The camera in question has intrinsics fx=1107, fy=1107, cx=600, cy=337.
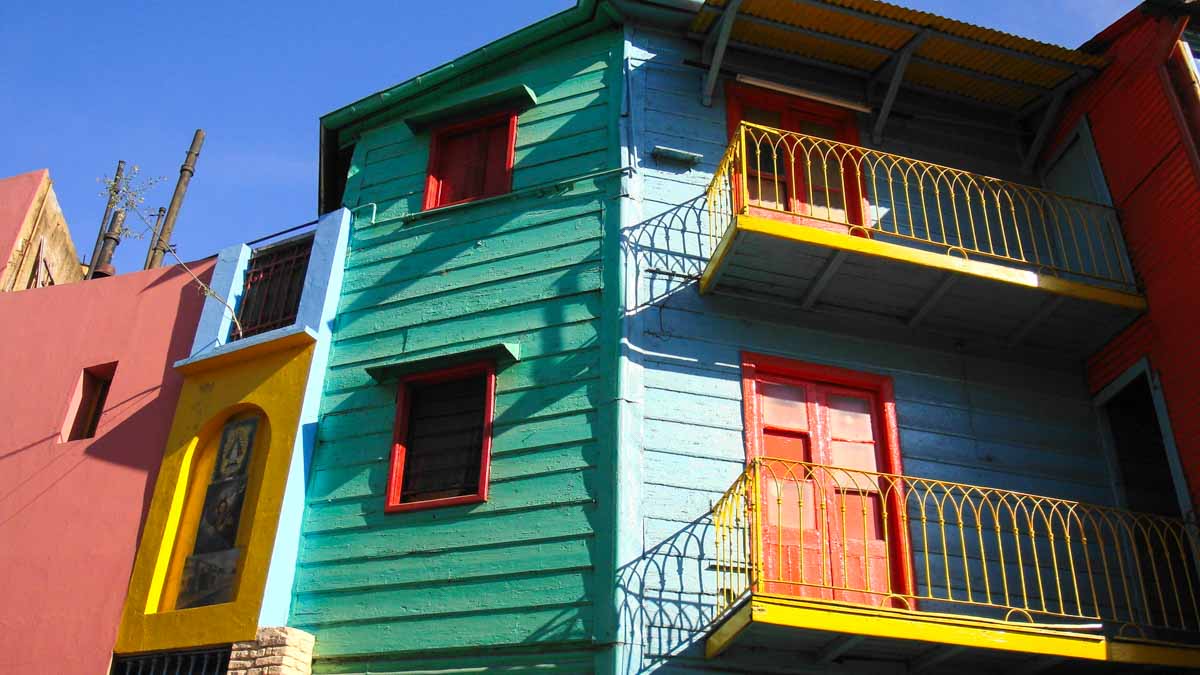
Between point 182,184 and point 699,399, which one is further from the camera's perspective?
point 182,184

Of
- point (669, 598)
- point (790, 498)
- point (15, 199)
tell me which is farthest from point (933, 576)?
point (15, 199)

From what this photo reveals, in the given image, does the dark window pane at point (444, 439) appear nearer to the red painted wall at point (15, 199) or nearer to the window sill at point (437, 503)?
the window sill at point (437, 503)

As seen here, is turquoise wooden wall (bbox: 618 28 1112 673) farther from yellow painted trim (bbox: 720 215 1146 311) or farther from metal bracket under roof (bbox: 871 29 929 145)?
metal bracket under roof (bbox: 871 29 929 145)

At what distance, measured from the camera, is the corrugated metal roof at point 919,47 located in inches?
446

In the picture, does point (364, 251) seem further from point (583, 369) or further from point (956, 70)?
point (956, 70)

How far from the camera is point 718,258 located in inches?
396

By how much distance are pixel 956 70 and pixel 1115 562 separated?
5343 millimetres

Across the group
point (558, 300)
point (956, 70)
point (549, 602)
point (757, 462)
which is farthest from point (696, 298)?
point (956, 70)

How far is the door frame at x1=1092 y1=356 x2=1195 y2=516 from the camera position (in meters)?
10.0

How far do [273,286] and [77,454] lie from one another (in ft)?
8.71

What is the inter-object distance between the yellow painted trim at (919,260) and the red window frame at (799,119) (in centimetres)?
145

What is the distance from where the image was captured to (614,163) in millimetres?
11094

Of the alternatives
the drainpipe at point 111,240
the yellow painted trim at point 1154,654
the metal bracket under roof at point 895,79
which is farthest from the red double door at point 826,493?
the drainpipe at point 111,240

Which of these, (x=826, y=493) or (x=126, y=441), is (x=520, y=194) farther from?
(x=126, y=441)
